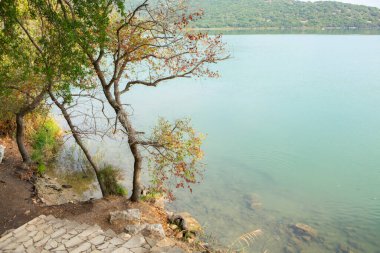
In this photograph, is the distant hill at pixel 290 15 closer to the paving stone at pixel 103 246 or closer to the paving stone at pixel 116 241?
the paving stone at pixel 116 241

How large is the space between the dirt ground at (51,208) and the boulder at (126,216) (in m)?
0.20

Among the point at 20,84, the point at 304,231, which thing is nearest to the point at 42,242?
the point at 20,84

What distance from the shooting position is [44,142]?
1534cm

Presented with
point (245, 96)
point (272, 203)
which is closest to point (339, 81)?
point (245, 96)

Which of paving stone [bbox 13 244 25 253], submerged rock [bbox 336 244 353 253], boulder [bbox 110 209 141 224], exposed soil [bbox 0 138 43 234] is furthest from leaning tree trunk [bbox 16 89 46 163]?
submerged rock [bbox 336 244 353 253]

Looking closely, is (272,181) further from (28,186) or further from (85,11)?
(85,11)

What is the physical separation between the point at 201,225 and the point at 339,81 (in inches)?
1099

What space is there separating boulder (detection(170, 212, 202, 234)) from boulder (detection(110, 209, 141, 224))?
1.45 meters

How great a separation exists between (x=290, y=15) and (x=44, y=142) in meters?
117

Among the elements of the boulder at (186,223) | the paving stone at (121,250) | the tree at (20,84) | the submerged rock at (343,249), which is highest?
the tree at (20,84)

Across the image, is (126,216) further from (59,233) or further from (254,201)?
(254,201)

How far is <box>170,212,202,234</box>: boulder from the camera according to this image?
10.5 m

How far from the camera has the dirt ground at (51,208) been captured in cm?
946

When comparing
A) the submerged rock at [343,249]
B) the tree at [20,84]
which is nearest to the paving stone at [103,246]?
the tree at [20,84]
